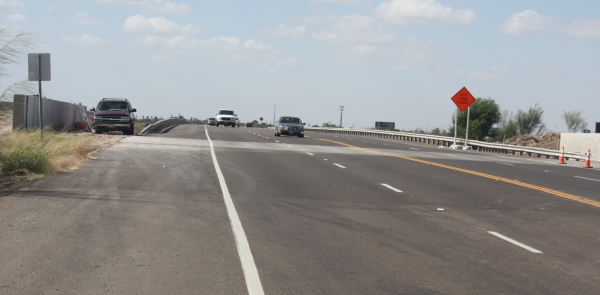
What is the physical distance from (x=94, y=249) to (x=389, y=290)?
379 cm

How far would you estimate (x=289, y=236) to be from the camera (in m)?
11.0

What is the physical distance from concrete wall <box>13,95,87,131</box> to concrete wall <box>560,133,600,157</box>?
1101 inches

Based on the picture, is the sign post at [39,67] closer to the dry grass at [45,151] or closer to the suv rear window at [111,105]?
the dry grass at [45,151]

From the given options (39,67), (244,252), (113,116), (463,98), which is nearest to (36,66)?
(39,67)

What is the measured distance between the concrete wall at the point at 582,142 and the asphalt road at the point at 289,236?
2409cm

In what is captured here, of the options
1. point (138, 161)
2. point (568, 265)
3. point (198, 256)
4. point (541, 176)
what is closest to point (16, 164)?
point (138, 161)

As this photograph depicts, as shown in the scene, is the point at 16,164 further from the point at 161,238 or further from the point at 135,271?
the point at 135,271

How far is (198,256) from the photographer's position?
9.42m

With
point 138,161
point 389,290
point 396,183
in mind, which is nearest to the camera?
point 389,290

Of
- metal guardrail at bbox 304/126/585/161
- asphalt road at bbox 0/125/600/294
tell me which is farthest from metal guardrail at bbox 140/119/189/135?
asphalt road at bbox 0/125/600/294

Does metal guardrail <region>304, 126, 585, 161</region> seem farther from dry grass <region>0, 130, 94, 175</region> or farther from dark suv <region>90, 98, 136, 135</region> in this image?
dry grass <region>0, 130, 94, 175</region>

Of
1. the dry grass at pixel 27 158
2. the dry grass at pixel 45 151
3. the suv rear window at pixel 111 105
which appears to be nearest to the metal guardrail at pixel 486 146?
the suv rear window at pixel 111 105

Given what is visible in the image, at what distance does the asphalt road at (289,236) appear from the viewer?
8.26 metres

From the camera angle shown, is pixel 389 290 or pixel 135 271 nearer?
pixel 389 290
